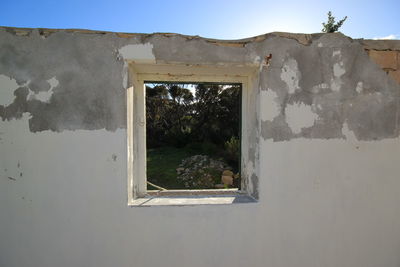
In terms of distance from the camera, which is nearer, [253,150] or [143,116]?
[253,150]

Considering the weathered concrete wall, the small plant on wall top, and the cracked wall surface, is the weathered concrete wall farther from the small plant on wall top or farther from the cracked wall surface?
the small plant on wall top

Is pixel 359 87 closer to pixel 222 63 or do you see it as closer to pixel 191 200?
pixel 222 63

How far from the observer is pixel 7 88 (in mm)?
1356

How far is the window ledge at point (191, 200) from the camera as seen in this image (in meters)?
1.51

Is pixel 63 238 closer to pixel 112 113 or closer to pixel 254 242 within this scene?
pixel 112 113

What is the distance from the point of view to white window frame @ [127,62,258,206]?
1515mm

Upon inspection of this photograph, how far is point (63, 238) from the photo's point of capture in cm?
144

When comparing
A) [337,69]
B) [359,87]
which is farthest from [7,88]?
[359,87]

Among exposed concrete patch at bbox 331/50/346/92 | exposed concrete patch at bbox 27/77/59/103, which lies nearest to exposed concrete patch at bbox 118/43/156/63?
exposed concrete patch at bbox 27/77/59/103

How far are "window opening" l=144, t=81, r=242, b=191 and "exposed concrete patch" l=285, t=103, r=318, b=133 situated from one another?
5.16 meters

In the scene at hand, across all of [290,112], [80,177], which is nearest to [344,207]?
[290,112]

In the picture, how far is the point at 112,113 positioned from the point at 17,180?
0.80 m

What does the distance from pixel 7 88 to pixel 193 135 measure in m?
8.55

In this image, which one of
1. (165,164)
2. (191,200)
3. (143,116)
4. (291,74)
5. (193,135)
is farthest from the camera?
(193,135)
